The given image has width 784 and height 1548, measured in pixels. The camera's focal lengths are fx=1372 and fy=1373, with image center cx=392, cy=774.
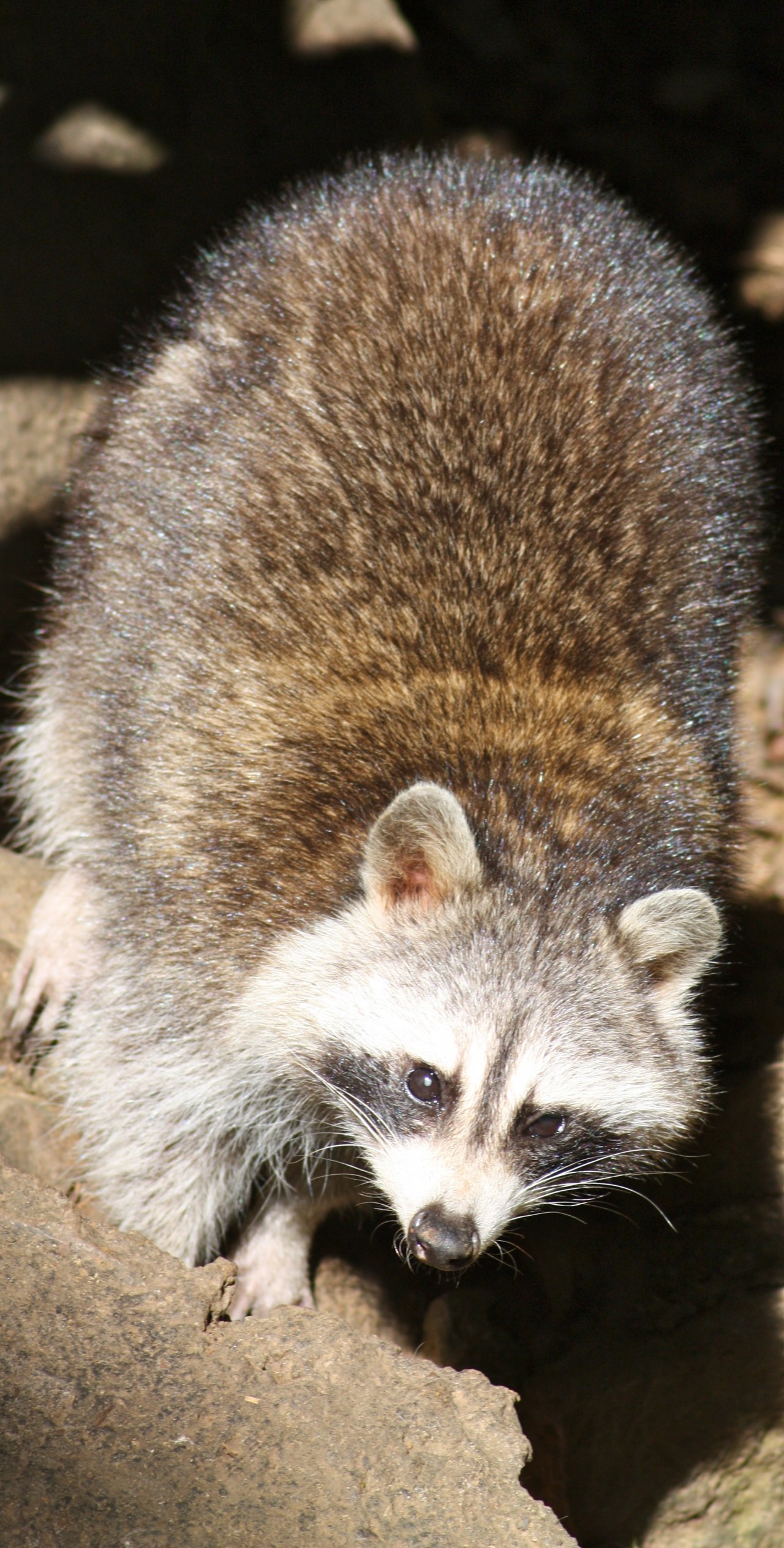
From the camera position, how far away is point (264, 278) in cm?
405

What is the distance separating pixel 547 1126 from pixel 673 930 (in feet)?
1.67

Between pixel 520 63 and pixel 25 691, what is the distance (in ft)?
15.7

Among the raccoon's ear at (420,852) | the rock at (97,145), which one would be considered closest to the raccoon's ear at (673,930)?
the raccoon's ear at (420,852)

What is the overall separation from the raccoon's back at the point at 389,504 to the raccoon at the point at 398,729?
11 millimetres

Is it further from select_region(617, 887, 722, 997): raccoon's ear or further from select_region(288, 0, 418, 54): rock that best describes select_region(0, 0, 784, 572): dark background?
select_region(617, 887, 722, 997): raccoon's ear

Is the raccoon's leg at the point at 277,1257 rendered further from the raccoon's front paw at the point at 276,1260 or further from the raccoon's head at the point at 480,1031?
the raccoon's head at the point at 480,1031

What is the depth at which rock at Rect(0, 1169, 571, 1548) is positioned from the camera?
2199mm

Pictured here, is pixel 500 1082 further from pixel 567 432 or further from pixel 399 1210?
pixel 567 432

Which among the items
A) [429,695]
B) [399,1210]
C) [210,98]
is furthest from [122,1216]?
[210,98]

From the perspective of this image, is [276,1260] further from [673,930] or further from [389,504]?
[389,504]

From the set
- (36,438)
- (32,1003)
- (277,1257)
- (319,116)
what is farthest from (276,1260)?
(319,116)

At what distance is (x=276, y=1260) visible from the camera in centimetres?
378

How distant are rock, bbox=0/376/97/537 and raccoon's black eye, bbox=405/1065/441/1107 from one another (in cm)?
285

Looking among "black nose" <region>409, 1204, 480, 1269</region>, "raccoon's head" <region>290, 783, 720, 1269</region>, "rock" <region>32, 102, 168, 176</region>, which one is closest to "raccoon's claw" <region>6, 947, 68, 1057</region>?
"raccoon's head" <region>290, 783, 720, 1269</region>
